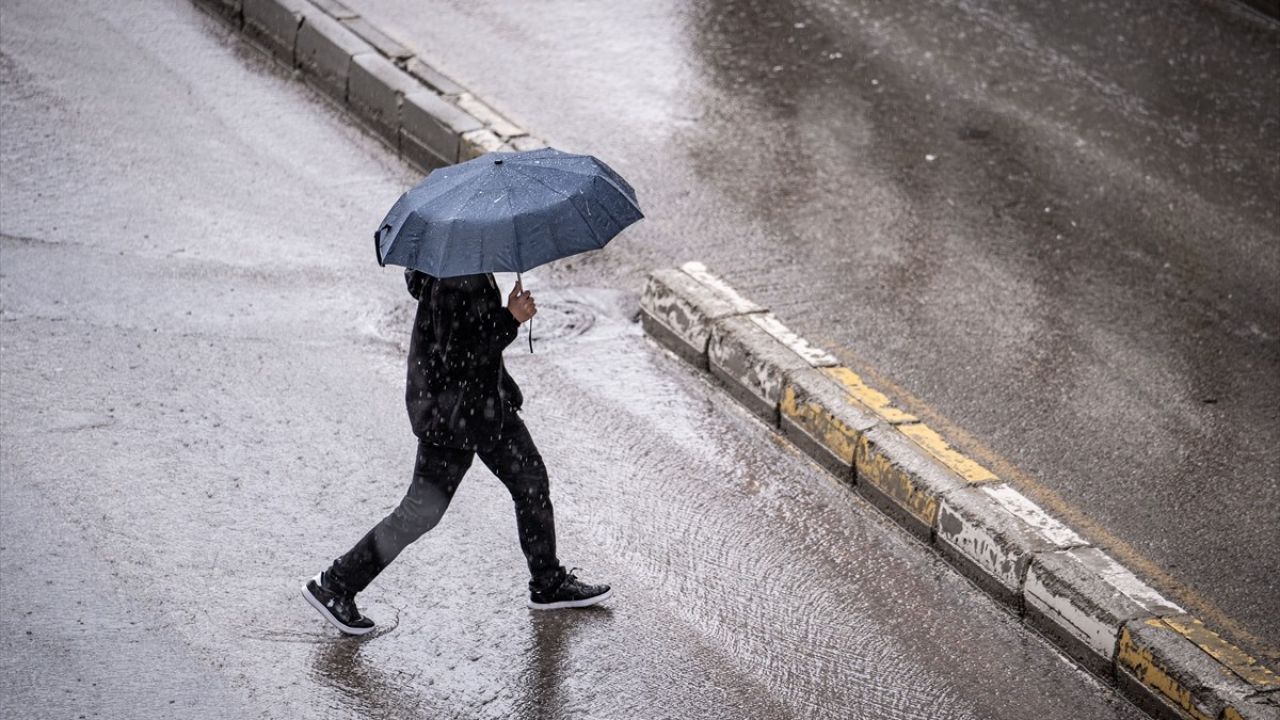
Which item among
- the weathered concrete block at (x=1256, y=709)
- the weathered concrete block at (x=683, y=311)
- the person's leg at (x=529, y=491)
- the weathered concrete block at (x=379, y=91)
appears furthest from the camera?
Result: the weathered concrete block at (x=379, y=91)

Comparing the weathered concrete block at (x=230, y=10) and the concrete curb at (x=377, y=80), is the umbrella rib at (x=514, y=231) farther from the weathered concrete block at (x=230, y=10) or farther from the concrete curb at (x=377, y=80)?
the weathered concrete block at (x=230, y=10)

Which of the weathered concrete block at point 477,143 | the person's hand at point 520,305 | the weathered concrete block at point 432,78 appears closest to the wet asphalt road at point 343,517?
the weathered concrete block at point 477,143

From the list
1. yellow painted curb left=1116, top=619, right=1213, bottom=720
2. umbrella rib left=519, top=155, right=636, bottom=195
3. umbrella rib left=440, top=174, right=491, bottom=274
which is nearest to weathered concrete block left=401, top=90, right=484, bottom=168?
umbrella rib left=519, top=155, right=636, bottom=195

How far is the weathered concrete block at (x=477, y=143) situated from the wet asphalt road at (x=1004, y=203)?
62 cm

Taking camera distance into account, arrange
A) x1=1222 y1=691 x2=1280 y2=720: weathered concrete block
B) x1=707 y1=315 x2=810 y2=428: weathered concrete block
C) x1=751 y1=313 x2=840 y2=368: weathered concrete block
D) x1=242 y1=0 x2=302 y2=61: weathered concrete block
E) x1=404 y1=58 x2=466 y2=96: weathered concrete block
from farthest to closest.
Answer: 1. x1=242 y1=0 x2=302 y2=61: weathered concrete block
2. x1=404 y1=58 x2=466 y2=96: weathered concrete block
3. x1=751 y1=313 x2=840 y2=368: weathered concrete block
4. x1=707 y1=315 x2=810 y2=428: weathered concrete block
5. x1=1222 y1=691 x2=1280 y2=720: weathered concrete block

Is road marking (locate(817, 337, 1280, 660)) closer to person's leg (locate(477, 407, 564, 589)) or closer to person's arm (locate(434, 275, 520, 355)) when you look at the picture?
person's leg (locate(477, 407, 564, 589))

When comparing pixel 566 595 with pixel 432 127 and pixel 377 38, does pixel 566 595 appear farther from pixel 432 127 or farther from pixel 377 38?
pixel 377 38

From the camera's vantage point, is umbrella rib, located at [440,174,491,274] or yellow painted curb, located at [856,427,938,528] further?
yellow painted curb, located at [856,427,938,528]

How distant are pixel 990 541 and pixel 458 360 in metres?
2.23

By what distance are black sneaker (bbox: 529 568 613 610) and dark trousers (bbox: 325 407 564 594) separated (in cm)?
24

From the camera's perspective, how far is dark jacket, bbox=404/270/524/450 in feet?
18.0

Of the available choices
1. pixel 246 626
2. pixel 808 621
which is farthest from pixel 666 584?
pixel 246 626

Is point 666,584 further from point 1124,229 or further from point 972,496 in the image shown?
point 1124,229

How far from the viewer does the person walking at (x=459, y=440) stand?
18.1 ft
